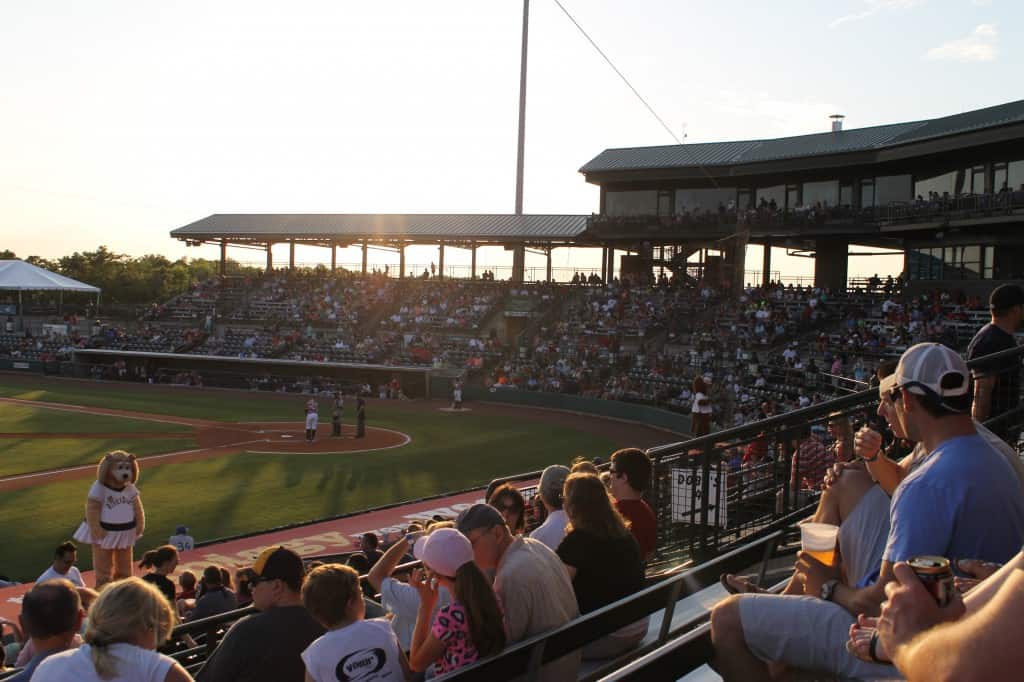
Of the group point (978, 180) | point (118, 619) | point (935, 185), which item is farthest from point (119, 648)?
point (935, 185)

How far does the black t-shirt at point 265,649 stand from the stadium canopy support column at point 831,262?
131 ft

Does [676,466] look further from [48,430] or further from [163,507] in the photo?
[48,430]

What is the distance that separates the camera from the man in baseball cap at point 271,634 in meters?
4.34

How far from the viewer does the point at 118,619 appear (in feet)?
12.6

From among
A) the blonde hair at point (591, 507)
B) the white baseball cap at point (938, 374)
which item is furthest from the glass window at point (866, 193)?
the white baseball cap at point (938, 374)

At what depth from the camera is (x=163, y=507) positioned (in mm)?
19969

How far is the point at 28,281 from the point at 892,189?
56.3m

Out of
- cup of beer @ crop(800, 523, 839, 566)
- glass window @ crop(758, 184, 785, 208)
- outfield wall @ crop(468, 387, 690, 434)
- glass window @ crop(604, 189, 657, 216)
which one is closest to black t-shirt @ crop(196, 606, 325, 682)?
cup of beer @ crop(800, 523, 839, 566)

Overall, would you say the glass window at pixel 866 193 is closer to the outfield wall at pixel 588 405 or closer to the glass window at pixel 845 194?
the glass window at pixel 845 194

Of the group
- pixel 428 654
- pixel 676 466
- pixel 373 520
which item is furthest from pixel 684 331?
pixel 428 654

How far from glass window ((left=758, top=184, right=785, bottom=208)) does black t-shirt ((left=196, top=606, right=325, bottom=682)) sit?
41683 mm

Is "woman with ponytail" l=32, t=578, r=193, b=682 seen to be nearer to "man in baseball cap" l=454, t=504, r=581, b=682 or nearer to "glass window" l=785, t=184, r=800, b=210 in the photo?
"man in baseball cap" l=454, t=504, r=581, b=682

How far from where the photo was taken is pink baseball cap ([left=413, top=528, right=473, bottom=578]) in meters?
4.29

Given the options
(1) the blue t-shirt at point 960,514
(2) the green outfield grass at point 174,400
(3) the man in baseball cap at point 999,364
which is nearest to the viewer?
(1) the blue t-shirt at point 960,514
